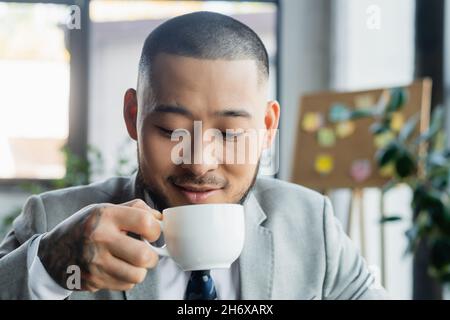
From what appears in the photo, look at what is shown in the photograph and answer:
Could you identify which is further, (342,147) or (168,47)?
(342,147)

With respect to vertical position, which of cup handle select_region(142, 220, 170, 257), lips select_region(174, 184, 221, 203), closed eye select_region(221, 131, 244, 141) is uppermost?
closed eye select_region(221, 131, 244, 141)

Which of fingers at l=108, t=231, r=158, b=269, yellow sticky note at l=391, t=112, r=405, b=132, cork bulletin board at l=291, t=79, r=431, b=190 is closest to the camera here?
fingers at l=108, t=231, r=158, b=269

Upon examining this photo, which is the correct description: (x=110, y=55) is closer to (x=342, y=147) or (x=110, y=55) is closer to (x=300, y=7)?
(x=300, y=7)

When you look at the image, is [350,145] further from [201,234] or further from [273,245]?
[201,234]

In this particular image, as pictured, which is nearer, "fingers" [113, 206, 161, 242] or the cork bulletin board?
"fingers" [113, 206, 161, 242]

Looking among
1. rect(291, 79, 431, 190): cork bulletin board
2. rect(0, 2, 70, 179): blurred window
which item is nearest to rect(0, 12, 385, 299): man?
rect(0, 2, 70, 179): blurred window

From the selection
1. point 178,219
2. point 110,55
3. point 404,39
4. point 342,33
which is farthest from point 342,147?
point 178,219

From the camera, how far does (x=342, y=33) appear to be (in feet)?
3.05

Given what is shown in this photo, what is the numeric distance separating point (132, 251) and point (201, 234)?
69 mm

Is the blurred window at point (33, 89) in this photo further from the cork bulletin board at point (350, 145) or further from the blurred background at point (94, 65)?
the cork bulletin board at point (350, 145)

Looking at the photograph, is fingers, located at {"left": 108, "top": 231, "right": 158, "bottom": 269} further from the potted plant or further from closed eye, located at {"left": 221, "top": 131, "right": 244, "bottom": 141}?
the potted plant

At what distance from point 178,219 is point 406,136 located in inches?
40.8

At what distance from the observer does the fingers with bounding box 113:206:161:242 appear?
57cm

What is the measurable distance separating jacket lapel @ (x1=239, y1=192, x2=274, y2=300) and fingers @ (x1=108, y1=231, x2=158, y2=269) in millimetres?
135
